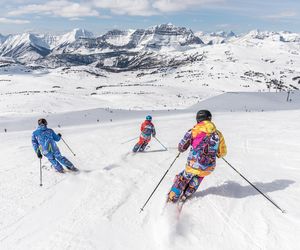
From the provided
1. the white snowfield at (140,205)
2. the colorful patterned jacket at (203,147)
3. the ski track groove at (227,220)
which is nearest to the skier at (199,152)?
the colorful patterned jacket at (203,147)

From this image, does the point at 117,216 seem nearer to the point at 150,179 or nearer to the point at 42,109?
the point at 150,179

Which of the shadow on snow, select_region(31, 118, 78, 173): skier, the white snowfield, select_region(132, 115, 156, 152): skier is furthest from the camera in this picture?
select_region(132, 115, 156, 152): skier

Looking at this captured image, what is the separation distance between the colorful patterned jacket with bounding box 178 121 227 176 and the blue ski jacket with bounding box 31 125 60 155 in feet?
16.3

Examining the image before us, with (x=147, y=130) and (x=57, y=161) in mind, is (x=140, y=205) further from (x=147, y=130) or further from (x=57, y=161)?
(x=147, y=130)

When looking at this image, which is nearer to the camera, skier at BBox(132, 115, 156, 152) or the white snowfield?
the white snowfield

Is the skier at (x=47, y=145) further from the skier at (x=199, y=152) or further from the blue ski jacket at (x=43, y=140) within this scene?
the skier at (x=199, y=152)

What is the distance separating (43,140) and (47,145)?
8.2 inches

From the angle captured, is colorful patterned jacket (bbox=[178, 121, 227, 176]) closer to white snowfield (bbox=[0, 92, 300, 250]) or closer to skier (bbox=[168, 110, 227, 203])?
skier (bbox=[168, 110, 227, 203])

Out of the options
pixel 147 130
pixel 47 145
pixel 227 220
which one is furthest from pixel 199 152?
pixel 147 130

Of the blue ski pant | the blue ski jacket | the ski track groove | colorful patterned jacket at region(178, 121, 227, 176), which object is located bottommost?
the blue ski pant

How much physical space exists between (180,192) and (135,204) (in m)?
1.07

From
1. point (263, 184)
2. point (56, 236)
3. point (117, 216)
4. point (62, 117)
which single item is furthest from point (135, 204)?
point (62, 117)

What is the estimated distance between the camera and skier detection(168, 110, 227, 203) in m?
6.75

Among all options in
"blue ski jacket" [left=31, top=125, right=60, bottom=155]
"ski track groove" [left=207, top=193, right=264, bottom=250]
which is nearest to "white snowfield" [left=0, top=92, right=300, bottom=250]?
"ski track groove" [left=207, top=193, right=264, bottom=250]
